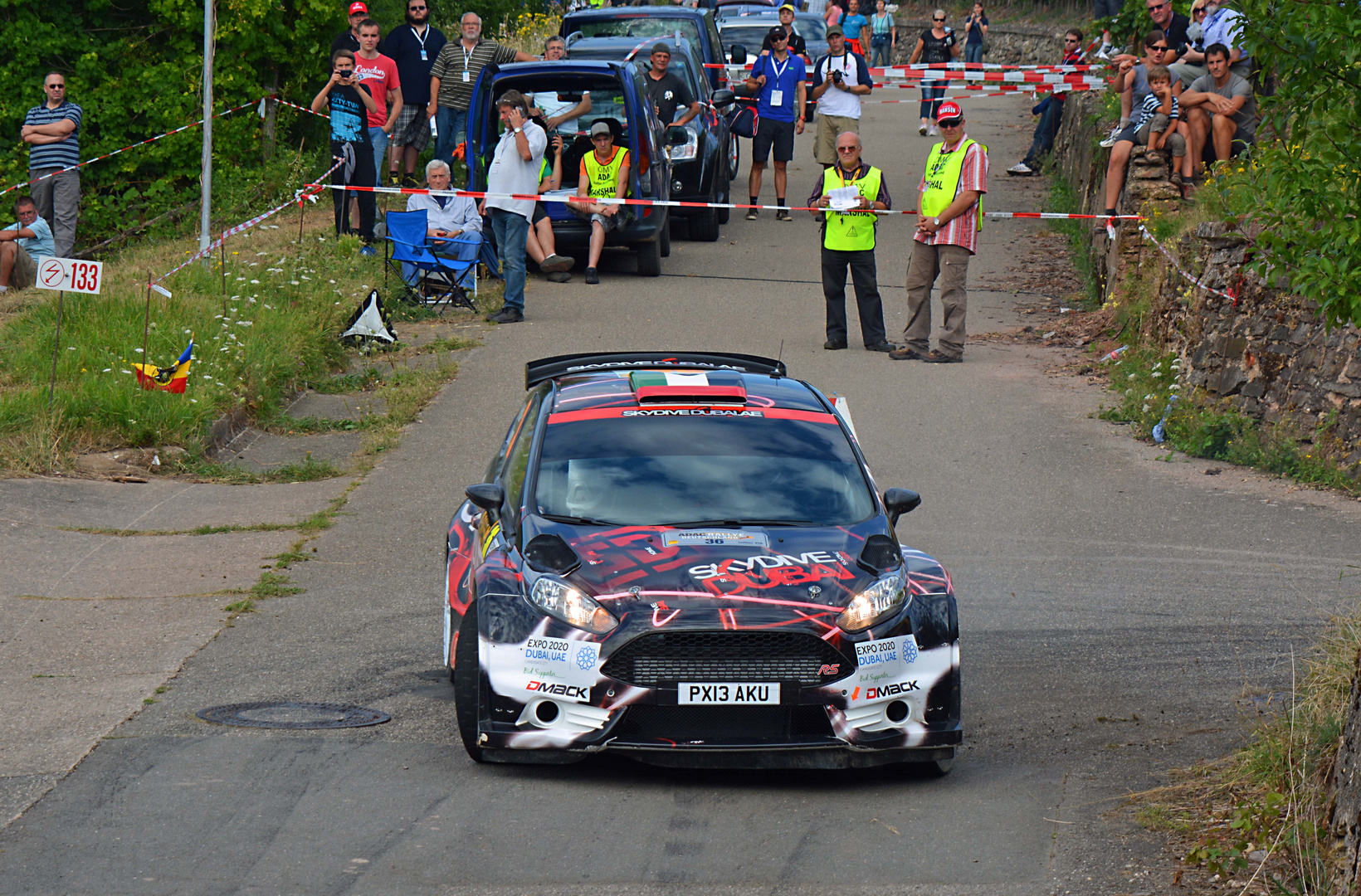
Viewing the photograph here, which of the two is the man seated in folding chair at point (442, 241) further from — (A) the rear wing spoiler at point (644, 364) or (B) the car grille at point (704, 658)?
(B) the car grille at point (704, 658)

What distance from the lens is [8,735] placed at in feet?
21.2

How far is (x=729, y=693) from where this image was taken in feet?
19.3

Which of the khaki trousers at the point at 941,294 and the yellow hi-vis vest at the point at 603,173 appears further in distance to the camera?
the yellow hi-vis vest at the point at 603,173

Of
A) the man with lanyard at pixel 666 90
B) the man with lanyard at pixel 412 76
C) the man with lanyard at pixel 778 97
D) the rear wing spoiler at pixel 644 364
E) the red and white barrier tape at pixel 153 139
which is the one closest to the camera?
the rear wing spoiler at pixel 644 364

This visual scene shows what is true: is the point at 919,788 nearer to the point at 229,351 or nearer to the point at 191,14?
the point at 229,351

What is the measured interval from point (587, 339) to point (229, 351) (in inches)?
140

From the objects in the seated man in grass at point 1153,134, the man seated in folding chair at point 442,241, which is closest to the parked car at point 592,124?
the man seated in folding chair at point 442,241

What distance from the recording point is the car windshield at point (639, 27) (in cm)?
2281

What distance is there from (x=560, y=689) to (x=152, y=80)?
1746 centimetres

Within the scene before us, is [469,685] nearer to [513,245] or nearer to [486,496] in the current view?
[486,496]

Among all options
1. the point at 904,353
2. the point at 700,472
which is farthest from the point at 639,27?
the point at 700,472

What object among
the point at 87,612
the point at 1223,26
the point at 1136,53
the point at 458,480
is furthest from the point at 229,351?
the point at 1136,53

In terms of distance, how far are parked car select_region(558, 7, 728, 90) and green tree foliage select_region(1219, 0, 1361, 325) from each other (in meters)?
17.5

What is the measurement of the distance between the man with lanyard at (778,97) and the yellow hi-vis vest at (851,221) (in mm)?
5700
